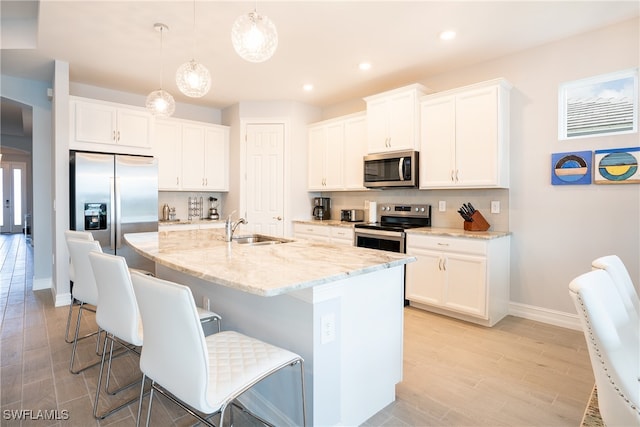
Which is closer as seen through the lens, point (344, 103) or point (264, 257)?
point (264, 257)

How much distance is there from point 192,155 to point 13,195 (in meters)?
9.74

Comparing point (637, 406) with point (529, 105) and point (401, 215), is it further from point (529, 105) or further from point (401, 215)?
point (401, 215)

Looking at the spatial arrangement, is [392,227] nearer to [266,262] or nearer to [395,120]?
[395,120]

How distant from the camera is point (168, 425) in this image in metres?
1.82

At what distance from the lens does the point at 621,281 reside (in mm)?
1530

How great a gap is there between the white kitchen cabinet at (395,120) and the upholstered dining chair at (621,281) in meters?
2.55

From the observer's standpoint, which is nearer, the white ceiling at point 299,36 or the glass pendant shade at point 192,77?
the glass pendant shade at point 192,77

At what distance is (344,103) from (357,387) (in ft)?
14.2

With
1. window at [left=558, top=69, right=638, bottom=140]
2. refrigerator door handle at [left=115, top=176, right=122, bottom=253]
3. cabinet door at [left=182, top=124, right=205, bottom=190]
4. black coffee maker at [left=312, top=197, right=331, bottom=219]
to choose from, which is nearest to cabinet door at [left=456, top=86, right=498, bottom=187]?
window at [left=558, top=69, right=638, bottom=140]

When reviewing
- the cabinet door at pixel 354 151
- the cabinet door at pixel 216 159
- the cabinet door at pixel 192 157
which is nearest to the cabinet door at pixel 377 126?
the cabinet door at pixel 354 151

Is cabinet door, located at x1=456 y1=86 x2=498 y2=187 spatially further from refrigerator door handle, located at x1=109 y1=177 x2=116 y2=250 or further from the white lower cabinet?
refrigerator door handle, located at x1=109 y1=177 x2=116 y2=250

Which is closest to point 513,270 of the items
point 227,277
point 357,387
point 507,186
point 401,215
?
point 507,186

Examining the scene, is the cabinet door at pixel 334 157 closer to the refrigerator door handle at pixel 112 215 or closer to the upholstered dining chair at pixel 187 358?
the refrigerator door handle at pixel 112 215

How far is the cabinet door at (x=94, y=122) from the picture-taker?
3.91 m
